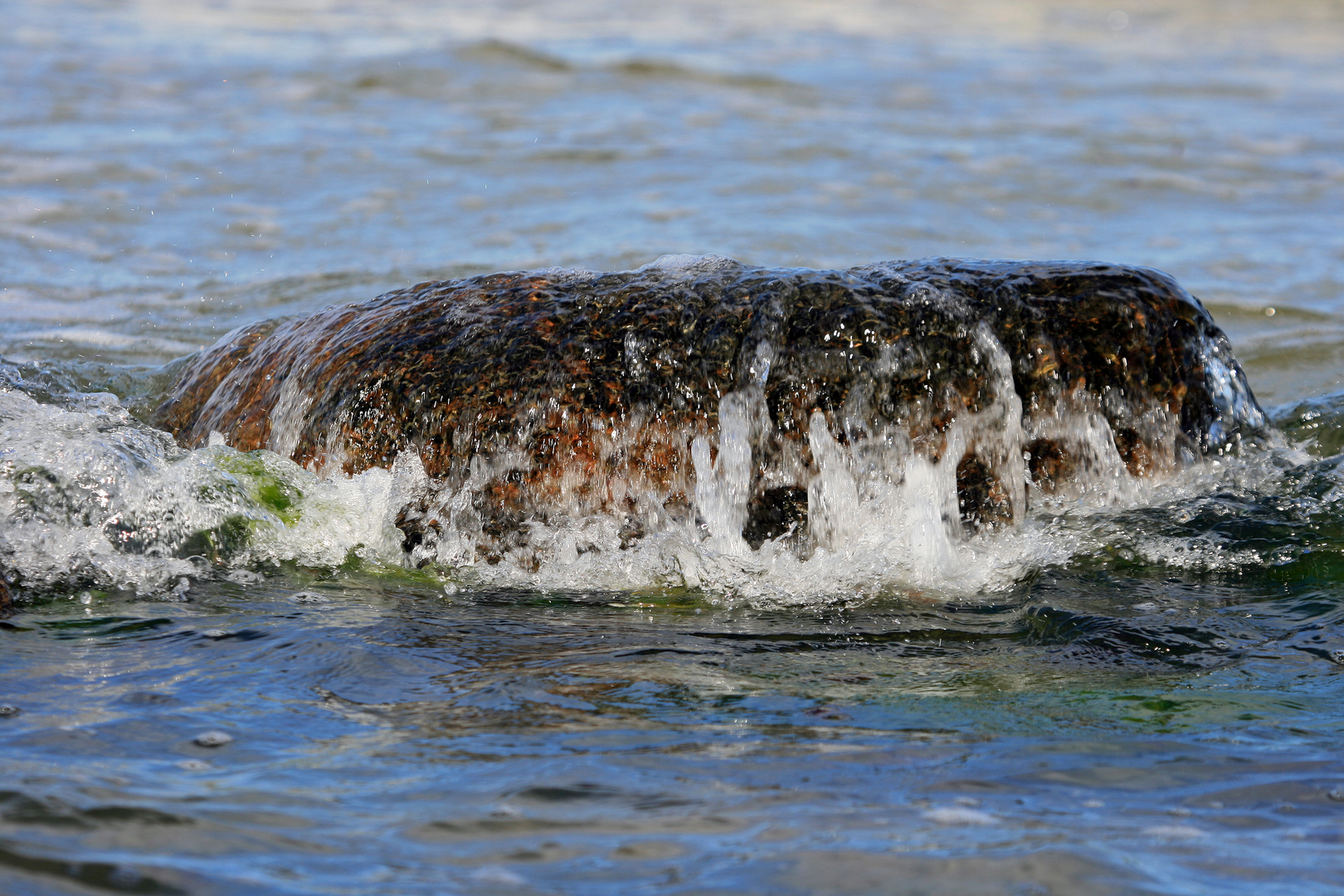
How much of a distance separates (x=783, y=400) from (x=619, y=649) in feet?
4.10

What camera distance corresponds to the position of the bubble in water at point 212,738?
9.53 ft

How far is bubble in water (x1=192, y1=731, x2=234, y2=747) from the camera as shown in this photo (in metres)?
2.91

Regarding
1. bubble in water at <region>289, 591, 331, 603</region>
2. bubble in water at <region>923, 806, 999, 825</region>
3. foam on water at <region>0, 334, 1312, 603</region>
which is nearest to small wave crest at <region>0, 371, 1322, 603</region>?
foam on water at <region>0, 334, 1312, 603</region>

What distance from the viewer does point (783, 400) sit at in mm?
4496

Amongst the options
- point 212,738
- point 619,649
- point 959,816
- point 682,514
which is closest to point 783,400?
point 682,514

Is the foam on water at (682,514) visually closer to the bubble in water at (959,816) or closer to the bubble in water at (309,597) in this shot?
the bubble in water at (309,597)

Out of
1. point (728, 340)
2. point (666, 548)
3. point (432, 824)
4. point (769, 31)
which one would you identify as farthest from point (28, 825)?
point (769, 31)

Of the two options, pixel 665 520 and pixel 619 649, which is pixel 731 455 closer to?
pixel 665 520

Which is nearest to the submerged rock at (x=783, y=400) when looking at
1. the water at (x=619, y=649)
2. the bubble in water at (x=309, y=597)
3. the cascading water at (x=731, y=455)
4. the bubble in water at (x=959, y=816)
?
the cascading water at (x=731, y=455)

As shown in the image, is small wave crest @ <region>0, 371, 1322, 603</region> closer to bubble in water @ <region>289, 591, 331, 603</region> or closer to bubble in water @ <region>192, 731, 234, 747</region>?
bubble in water @ <region>289, 591, 331, 603</region>

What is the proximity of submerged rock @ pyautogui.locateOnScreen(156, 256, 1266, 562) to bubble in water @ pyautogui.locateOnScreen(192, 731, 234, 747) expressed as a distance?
1545 mm

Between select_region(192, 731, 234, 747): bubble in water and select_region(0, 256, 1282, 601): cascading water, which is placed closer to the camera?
select_region(192, 731, 234, 747): bubble in water

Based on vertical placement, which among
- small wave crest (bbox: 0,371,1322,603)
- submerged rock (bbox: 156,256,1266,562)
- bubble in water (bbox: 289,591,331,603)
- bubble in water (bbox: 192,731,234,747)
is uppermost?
submerged rock (bbox: 156,256,1266,562)

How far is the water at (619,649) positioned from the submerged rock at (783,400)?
0.18 metres
